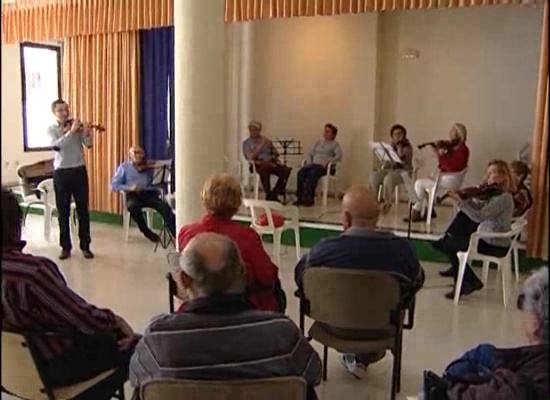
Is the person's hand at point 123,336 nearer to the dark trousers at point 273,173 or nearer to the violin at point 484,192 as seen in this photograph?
the violin at point 484,192

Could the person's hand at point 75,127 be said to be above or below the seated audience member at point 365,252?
above

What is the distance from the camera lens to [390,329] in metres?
3.00

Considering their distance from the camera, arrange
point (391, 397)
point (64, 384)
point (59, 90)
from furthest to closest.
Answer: point (59, 90)
point (391, 397)
point (64, 384)

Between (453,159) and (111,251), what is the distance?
3800 millimetres

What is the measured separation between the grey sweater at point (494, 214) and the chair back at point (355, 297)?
7.22ft

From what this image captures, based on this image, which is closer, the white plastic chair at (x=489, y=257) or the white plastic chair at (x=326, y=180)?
the white plastic chair at (x=489, y=257)

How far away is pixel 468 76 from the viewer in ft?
28.9

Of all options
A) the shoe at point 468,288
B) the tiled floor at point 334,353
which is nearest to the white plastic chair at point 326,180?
the tiled floor at point 334,353

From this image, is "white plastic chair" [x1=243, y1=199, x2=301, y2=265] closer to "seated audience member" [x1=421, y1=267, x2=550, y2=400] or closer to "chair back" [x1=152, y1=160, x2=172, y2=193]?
"chair back" [x1=152, y1=160, x2=172, y2=193]

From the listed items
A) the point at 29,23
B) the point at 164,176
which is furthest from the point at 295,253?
the point at 29,23

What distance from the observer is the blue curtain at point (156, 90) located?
8391 millimetres

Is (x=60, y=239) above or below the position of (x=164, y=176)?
below

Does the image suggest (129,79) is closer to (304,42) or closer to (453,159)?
(304,42)

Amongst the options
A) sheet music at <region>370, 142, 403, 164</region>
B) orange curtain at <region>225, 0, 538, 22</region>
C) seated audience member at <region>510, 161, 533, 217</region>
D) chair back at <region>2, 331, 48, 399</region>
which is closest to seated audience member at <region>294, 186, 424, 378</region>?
chair back at <region>2, 331, 48, 399</region>
